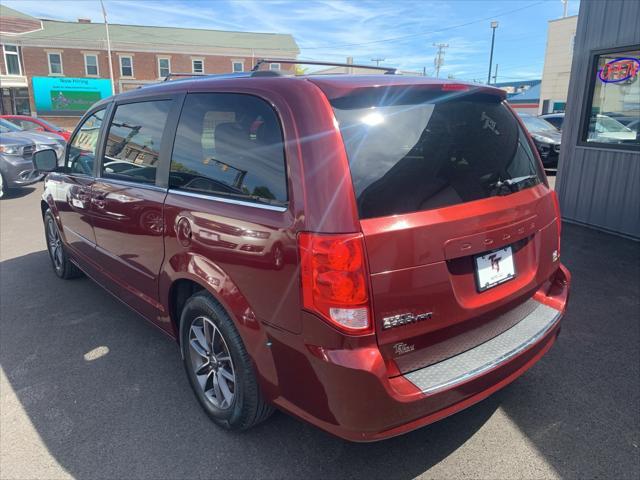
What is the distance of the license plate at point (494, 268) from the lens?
2125 millimetres

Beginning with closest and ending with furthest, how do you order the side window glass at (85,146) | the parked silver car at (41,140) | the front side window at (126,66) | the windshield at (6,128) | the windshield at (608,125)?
the side window glass at (85,146) < the windshield at (608,125) < the parked silver car at (41,140) < the windshield at (6,128) < the front side window at (126,66)

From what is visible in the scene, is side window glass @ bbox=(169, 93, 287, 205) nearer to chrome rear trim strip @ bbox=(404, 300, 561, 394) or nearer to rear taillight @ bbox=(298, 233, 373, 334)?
rear taillight @ bbox=(298, 233, 373, 334)

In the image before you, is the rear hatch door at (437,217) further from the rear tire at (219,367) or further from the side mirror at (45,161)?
the side mirror at (45,161)

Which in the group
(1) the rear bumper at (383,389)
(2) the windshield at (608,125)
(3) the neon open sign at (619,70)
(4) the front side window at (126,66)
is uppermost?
(4) the front side window at (126,66)

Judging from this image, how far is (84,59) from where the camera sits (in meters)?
40.0

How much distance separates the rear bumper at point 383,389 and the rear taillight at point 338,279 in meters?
0.13

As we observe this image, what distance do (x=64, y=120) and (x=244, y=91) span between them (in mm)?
42927

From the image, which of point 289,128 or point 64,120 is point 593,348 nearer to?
point 289,128

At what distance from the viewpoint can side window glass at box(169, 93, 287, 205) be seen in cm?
209

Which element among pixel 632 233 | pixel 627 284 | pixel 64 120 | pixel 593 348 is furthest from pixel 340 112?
pixel 64 120

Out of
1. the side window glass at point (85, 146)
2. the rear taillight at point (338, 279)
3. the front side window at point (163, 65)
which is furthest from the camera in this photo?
the front side window at point (163, 65)

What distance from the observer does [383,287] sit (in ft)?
6.05

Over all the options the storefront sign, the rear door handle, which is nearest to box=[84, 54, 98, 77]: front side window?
the storefront sign

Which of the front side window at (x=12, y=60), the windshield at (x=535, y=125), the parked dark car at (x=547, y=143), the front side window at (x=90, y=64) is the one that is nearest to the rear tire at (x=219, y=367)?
the parked dark car at (x=547, y=143)
